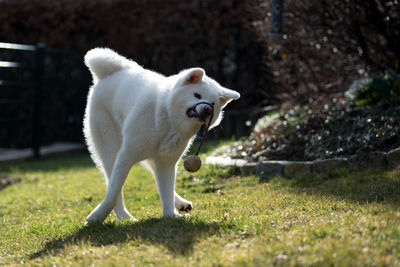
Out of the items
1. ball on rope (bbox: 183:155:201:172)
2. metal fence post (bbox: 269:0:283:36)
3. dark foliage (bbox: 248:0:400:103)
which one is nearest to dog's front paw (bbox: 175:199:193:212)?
ball on rope (bbox: 183:155:201:172)

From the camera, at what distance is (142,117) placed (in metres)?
4.32

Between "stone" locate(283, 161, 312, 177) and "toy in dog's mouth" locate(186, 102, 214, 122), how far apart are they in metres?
2.56

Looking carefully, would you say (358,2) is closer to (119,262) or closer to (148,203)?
(148,203)

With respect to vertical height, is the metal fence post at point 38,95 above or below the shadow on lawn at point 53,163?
above

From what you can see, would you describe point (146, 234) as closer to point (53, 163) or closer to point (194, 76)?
point (194, 76)

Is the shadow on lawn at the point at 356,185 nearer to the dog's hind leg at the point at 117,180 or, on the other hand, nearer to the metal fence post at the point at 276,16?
the dog's hind leg at the point at 117,180

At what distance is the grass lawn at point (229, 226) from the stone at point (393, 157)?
26cm

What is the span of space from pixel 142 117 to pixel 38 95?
6863 mm

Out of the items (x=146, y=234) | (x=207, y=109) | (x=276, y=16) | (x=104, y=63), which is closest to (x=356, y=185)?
(x=207, y=109)

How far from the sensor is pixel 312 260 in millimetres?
3029

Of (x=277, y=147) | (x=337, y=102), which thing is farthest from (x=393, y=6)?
(x=277, y=147)

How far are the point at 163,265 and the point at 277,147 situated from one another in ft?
13.4

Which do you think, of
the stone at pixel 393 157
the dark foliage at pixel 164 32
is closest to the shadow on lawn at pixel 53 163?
the dark foliage at pixel 164 32

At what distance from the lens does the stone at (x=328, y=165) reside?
603cm
